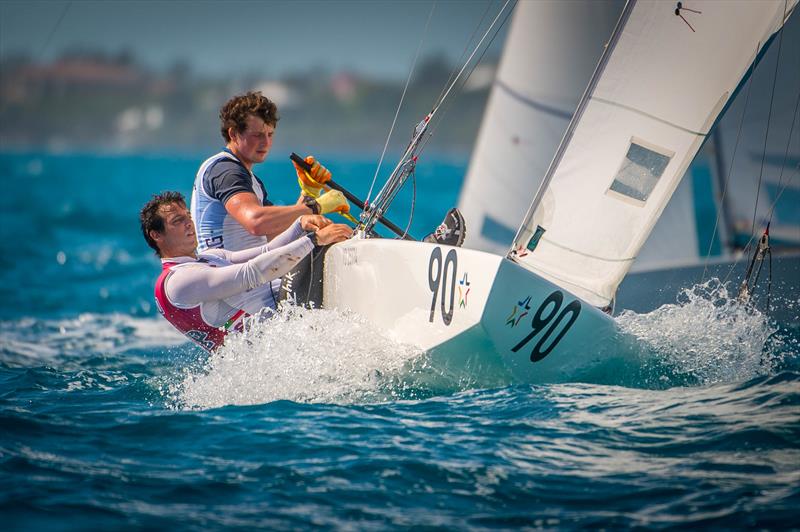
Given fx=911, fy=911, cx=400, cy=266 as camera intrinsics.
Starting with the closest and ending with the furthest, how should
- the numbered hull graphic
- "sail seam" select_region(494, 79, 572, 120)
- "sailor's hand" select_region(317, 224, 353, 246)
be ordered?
the numbered hull graphic
"sailor's hand" select_region(317, 224, 353, 246)
"sail seam" select_region(494, 79, 572, 120)

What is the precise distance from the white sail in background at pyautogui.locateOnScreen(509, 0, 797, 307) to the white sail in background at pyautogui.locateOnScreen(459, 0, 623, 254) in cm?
239

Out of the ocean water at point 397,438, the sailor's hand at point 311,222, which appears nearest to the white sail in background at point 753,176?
the ocean water at point 397,438

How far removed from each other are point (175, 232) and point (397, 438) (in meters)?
1.36

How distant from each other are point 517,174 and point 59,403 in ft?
14.3

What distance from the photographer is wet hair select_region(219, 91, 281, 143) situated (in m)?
4.20

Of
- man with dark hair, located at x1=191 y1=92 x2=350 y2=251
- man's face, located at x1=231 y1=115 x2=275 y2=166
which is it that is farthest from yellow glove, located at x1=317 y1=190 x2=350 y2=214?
Answer: man's face, located at x1=231 y1=115 x2=275 y2=166

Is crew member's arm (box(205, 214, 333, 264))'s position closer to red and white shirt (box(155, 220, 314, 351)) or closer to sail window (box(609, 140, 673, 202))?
red and white shirt (box(155, 220, 314, 351))

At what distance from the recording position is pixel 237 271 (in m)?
3.88

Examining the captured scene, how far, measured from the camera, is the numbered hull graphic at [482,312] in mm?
3527

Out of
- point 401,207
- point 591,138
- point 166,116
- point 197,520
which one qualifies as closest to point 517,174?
point 591,138

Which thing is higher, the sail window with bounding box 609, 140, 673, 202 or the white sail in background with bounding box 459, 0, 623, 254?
the white sail in background with bounding box 459, 0, 623, 254

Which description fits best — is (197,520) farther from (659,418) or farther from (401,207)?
(401,207)

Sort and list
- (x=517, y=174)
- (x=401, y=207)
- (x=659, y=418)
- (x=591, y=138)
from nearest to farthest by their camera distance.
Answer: (x=659, y=418) < (x=591, y=138) < (x=517, y=174) < (x=401, y=207)

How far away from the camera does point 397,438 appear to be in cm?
346
